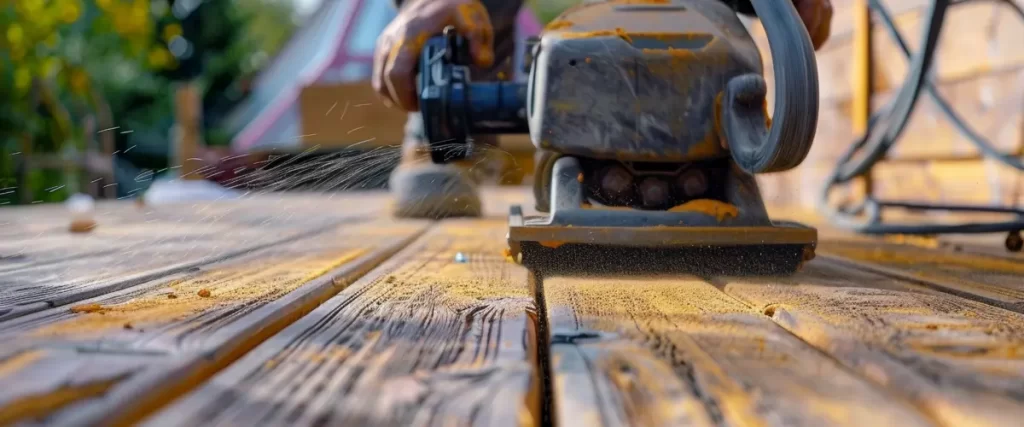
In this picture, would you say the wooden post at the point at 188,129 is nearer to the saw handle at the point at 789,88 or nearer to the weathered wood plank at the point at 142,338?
the weathered wood plank at the point at 142,338

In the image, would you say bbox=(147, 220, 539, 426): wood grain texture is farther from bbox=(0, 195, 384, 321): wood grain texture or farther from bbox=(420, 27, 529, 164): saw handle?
bbox=(420, 27, 529, 164): saw handle

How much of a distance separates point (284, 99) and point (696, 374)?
28.4ft

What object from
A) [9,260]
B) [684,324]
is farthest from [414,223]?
[684,324]

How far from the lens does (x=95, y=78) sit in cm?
962

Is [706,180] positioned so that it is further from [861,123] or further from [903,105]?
[861,123]

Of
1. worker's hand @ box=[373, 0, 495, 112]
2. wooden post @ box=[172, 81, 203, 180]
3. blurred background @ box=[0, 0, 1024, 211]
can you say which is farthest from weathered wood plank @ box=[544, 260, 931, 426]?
wooden post @ box=[172, 81, 203, 180]

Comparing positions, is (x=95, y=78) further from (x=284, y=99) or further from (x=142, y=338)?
(x=142, y=338)

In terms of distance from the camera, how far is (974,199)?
2.44 meters

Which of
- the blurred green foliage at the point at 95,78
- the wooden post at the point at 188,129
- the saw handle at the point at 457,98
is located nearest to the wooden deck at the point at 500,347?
the saw handle at the point at 457,98

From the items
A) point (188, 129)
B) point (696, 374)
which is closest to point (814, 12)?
point (696, 374)

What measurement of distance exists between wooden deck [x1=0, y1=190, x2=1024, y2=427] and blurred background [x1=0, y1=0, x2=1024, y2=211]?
3.16 ft

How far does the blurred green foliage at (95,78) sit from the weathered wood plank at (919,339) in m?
1.64

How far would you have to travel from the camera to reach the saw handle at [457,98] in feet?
4.51

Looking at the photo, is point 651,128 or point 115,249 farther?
point 115,249
